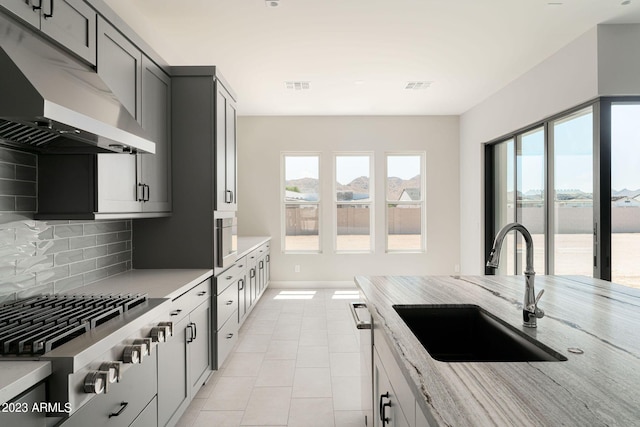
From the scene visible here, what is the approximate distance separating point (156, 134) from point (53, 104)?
1.44 metres

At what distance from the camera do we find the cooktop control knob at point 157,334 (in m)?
1.71

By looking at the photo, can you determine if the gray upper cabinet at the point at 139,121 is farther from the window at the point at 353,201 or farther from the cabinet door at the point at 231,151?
the window at the point at 353,201

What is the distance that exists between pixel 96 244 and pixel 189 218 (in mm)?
678

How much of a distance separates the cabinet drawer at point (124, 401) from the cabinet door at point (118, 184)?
89 centimetres

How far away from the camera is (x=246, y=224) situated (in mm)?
6234

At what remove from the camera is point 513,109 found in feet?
14.9

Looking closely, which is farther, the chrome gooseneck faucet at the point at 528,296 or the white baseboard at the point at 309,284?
the white baseboard at the point at 309,284

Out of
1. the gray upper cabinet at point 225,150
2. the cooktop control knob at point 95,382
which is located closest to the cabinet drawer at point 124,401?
the cooktop control knob at point 95,382

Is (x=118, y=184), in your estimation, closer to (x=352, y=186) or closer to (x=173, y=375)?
(x=173, y=375)

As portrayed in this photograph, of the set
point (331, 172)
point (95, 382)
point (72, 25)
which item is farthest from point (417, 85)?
point (95, 382)

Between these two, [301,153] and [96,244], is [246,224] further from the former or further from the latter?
[96,244]

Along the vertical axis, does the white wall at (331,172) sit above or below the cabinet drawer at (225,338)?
above

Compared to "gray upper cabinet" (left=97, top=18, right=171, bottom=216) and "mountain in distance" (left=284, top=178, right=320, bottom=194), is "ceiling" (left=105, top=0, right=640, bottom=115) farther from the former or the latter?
"mountain in distance" (left=284, top=178, right=320, bottom=194)

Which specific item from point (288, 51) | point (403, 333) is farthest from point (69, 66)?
point (288, 51)
